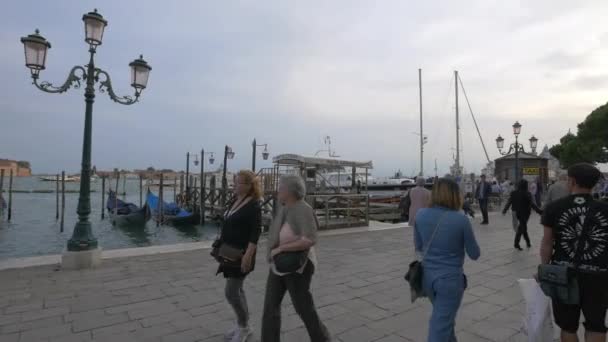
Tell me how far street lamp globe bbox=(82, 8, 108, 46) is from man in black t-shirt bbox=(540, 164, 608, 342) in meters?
6.38

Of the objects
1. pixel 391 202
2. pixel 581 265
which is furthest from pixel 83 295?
pixel 391 202

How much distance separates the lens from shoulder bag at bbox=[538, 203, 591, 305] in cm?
195

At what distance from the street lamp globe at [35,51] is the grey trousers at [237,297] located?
5010 mm

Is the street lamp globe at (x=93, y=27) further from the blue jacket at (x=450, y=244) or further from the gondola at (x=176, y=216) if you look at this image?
the gondola at (x=176, y=216)

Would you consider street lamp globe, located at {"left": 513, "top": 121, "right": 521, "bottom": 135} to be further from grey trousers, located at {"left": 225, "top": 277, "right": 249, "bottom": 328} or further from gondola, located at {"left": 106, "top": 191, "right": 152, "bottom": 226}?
gondola, located at {"left": 106, "top": 191, "right": 152, "bottom": 226}

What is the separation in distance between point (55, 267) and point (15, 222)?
20.8 metres

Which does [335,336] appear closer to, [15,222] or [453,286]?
[453,286]

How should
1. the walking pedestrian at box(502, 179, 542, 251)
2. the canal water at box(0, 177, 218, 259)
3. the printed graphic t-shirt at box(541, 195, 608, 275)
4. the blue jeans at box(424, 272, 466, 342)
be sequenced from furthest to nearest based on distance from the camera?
the canal water at box(0, 177, 218, 259)
the walking pedestrian at box(502, 179, 542, 251)
the blue jeans at box(424, 272, 466, 342)
the printed graphic t-shirt at box(541, 195, 608, 275)

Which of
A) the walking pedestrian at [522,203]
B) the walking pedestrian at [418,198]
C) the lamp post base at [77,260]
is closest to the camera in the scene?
the lamp post base at [77,260]

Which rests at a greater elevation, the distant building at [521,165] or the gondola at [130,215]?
the distant building at [521,165]

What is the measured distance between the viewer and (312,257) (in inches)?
97.4

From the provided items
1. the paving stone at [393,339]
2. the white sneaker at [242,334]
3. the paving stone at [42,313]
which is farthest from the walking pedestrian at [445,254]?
the paving stone at [42,313]

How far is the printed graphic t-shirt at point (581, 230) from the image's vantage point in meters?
1.91

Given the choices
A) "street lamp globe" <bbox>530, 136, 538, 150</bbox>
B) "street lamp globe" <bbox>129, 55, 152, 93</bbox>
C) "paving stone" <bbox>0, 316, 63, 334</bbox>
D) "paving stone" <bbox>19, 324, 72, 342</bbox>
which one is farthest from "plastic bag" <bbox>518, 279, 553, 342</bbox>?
"street lamp globe" <bbox>530, 136, 538, 150</bbox>
